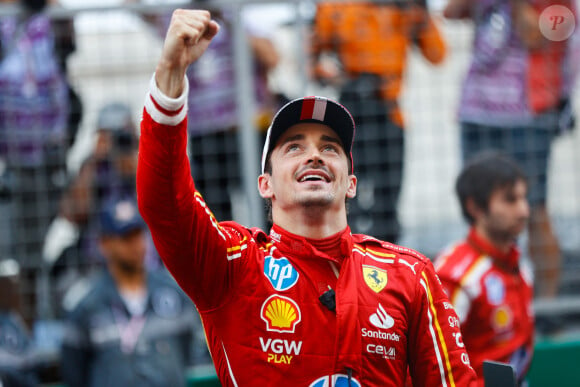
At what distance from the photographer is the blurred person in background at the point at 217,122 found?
5801 millimetres

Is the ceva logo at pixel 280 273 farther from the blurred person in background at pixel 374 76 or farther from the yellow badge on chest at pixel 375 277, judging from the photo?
the blurred person in background at pixel 374 76

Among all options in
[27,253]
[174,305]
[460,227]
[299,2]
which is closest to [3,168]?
[27,253]

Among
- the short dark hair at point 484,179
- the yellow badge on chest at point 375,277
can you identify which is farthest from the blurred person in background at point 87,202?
the yellow badge on chest at point 375,277

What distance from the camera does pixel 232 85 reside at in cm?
583

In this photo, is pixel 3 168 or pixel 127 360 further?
pixel 3 168

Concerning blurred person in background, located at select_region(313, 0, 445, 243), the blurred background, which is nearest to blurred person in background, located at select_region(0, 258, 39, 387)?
the blurred background

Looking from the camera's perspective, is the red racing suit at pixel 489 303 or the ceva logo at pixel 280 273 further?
the red racing suit at pixel 489 303

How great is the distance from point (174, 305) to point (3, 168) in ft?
5.05

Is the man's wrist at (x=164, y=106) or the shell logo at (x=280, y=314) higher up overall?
the man's wrist at (x=164, y=106)

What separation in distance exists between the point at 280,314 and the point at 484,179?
8.41 feet

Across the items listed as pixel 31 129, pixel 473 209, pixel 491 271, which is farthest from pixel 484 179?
pixel 31 129

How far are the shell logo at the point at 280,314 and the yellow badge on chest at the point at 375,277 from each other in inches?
11.5

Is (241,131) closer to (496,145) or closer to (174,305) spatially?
(174,305)

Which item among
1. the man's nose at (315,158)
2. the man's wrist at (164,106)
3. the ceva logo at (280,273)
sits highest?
the man's wrist at (164,106)
